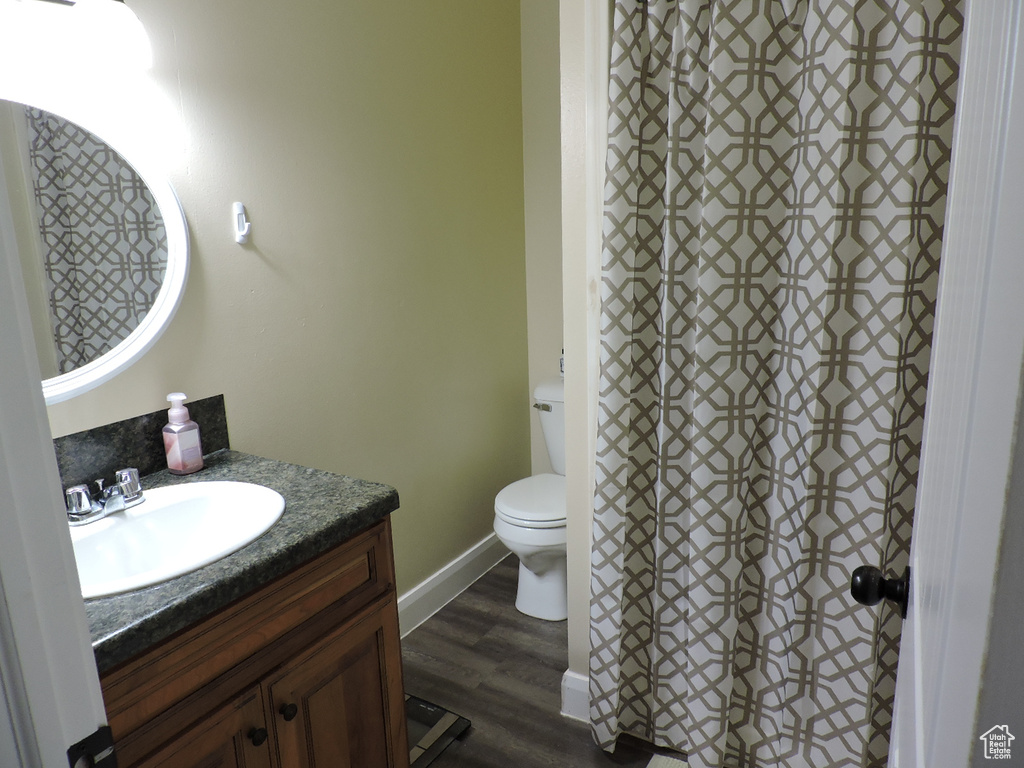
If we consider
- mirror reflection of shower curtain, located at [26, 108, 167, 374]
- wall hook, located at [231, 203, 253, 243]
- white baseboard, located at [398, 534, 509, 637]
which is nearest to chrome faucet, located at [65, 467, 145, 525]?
mirror reflection of shower curtain, located at [26, 108, 167, 374]

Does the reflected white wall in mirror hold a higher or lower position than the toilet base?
higher

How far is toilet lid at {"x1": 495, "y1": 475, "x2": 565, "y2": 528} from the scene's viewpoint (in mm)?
2336

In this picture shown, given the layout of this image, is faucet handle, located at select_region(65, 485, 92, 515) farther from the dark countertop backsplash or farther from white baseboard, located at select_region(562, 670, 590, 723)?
white baseboard, located at select_region(562, 670, 590, 723)

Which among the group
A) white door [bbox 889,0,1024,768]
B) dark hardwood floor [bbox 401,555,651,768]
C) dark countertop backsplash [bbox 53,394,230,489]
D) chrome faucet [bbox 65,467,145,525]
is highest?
white door [bbox 889,0,1024,768]

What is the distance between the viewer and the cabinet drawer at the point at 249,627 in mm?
1015

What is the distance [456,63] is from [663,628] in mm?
1975

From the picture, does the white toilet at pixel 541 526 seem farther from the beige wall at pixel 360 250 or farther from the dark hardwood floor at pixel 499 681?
the beige wall at pixel 360 250

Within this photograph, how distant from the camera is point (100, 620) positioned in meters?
0.99

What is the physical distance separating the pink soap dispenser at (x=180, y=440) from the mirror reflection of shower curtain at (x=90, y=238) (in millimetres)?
190

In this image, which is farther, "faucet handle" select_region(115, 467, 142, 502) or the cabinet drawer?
"faucet handle" select_region(115, 467, 142, 502)

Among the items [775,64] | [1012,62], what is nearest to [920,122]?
[775,64]

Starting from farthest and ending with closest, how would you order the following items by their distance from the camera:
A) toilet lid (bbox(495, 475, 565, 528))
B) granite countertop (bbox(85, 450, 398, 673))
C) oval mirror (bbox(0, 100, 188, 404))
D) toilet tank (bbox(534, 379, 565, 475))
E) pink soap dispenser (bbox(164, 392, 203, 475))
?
toilet tank (bbox(534, 379, 565, 475)) → toilet lid (bbox(495, 475, 565, 528)) → pink soap dispenser (bbox(164, 392, 203, 475)) → oval mirror (bbox(0, 100, 188, 404)) → granite countertop (bbox(85, 450, 398, 673))

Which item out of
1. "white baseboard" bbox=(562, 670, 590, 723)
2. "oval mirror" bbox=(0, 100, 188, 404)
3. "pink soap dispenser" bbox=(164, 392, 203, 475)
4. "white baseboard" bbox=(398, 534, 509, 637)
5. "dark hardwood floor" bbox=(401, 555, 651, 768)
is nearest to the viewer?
"oval mirror" bbox=(0, 100, 188, 404)
